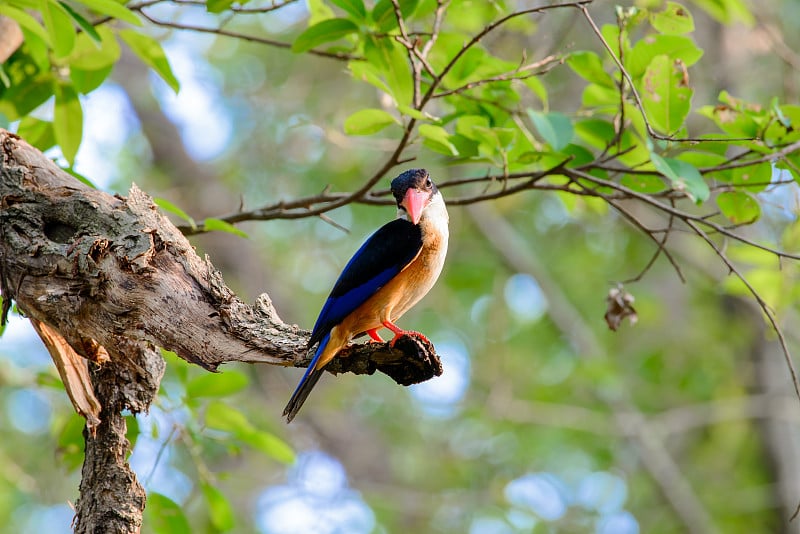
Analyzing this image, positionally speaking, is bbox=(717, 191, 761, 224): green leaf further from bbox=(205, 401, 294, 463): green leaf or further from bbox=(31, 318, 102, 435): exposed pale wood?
bbox=(31, 318, 102, 435): exposed pale wood

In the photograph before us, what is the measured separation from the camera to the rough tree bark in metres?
2.72

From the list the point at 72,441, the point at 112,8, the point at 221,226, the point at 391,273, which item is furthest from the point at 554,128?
the point at 72,441

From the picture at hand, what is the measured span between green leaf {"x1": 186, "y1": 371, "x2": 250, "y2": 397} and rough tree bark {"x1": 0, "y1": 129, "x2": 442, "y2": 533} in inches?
23.7

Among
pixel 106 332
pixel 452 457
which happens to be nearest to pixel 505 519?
pixel 452 457

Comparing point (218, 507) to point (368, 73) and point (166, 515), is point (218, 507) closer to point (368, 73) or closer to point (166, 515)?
point (166, 515)

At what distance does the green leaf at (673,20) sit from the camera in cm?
341

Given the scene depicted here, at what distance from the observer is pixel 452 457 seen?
10.0 metres

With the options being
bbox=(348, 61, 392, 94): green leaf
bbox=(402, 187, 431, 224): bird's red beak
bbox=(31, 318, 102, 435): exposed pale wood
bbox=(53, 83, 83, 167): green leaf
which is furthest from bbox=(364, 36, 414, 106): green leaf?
bbox=(31, 318, 102, 435): exposed pale wood

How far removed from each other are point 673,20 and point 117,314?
2.37 meters

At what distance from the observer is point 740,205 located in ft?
11.4

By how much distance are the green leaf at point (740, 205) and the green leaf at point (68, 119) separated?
104 inches

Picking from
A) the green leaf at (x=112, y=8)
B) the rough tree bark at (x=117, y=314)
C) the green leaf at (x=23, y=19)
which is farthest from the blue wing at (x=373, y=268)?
the green leaf at (x=23, y=19)

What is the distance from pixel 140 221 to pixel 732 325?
8267 millimetres

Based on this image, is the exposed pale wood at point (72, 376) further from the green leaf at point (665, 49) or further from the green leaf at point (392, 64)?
the green leaf at point (665, 49)
